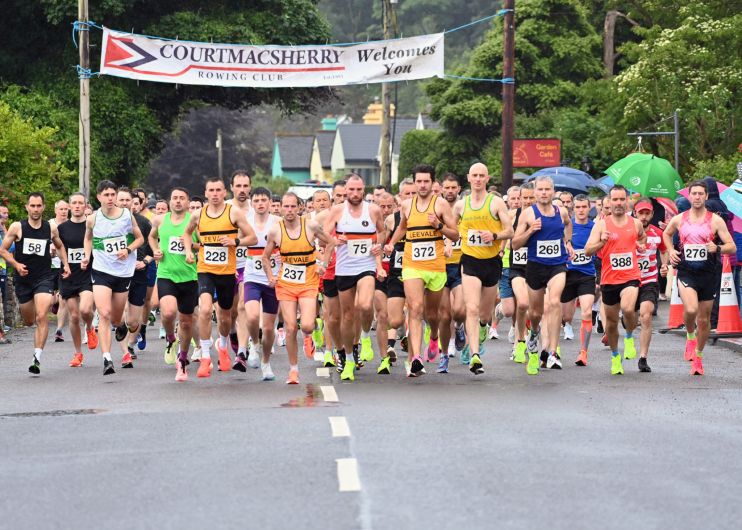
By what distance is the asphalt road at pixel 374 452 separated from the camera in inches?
308

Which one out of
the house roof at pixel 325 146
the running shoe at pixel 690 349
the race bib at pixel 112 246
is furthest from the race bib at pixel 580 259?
the house roof at pixel 325 146

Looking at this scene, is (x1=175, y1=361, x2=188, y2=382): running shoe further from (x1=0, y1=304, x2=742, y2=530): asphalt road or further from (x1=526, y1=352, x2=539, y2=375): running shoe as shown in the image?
(x1=526, y1=352, x2=539, y2=375): running shoe

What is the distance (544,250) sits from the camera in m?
15.4

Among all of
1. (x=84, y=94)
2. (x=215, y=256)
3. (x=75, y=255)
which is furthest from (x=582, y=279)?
(x=84, y=94)

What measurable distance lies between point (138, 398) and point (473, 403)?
3.03m

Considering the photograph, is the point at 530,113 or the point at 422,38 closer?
the point at 422,38

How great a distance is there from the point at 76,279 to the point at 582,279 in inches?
225

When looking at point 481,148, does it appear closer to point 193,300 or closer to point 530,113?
point 530,113

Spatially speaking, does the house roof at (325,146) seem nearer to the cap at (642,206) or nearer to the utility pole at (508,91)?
the utility pole at (508,91)

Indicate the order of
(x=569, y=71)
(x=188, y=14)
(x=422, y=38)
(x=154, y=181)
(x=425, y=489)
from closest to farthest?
(x=425, y=489) → (x=422, y=38) → (x=188, y=14) → (x=569, y=71) → (x=154, y=181)

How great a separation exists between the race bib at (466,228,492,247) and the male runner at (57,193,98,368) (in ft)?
14.8

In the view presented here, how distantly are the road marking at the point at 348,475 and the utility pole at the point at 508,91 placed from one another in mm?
20623

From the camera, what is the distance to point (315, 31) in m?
37.4

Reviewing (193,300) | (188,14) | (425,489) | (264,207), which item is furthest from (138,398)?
(188,14)
